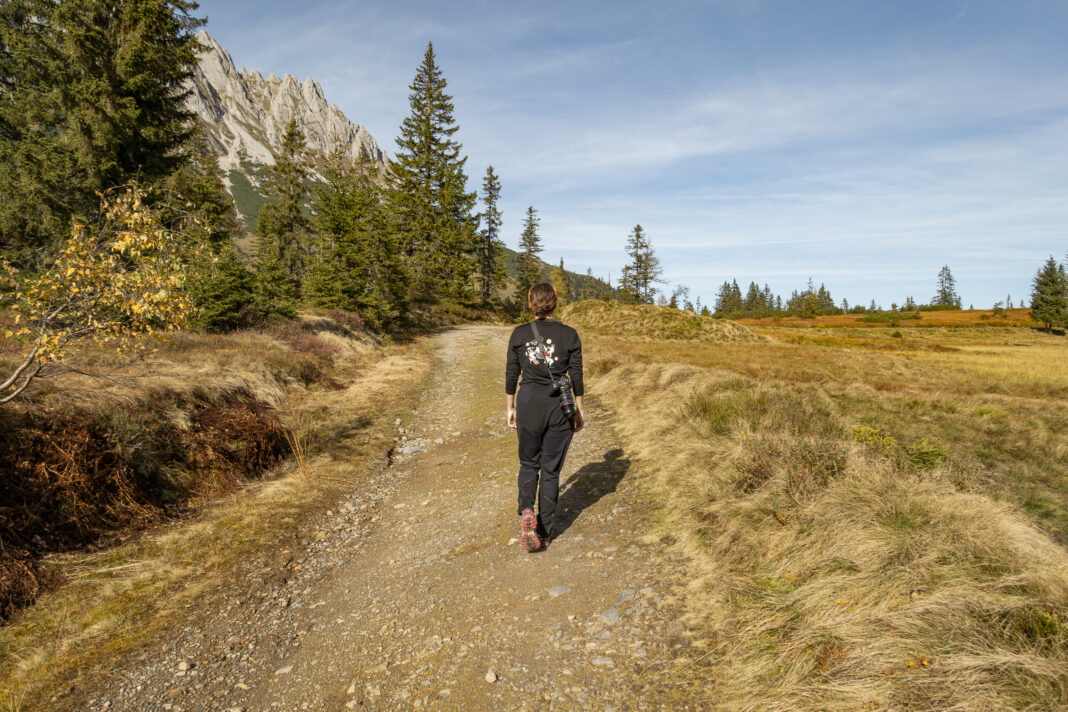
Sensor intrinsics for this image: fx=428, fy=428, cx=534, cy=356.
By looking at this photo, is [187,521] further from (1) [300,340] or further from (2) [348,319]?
(2) [348,319]

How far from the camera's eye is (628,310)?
36125mm

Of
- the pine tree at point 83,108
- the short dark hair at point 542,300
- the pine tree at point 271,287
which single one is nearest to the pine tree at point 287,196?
the pine tree at point 83,108

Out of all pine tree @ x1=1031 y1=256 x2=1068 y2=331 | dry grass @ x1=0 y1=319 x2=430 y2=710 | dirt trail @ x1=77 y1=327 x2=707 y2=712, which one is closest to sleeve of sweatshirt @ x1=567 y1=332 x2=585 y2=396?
dirt trail @ x1=77 y1=327 x2=707 y2=712

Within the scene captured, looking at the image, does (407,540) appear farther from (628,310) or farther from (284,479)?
(628,310)

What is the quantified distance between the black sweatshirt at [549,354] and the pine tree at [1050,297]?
82780mm

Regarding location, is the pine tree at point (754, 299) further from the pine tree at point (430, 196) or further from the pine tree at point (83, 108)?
the pine tree at point (83, 108)

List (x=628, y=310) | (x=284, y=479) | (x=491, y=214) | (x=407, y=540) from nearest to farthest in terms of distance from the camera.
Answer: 1. (x=407, y=540)
2. (x=284, y=479)
3. (x=628, y=310)
4. (x=491, y=214)

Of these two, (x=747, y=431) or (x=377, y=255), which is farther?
(x=377, y=255)

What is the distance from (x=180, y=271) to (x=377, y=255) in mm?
22055

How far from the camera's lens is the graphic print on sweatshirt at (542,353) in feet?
14.9

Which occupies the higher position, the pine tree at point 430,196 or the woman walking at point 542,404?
the pine tree at point 430,196

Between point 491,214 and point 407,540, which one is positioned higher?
point 491,214

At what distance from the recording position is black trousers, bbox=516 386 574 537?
4586 millimetres

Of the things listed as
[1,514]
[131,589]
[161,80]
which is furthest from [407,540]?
[161,80]
